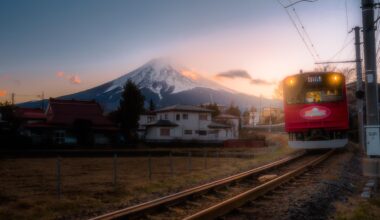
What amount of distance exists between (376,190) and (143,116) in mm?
80428

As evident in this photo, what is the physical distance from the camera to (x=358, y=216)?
8.03m

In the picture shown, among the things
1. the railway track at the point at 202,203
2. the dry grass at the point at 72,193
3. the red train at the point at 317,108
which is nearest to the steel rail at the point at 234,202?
the railway track at the point at 202,203

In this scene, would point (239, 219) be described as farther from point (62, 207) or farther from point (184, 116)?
point (184, 116)

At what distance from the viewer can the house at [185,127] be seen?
67125 mm

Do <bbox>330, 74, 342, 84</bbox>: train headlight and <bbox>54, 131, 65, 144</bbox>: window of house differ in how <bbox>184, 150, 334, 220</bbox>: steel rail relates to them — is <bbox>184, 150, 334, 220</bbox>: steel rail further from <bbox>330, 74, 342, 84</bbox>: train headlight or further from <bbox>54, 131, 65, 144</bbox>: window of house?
<bbox>54, 131, 65, 144</bbox>: window of house

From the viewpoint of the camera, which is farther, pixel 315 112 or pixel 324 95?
pixel 315 112

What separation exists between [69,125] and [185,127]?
61.4ft

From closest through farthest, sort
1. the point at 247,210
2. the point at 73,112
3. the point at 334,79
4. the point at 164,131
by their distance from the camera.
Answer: the point at 247,210
the point at 334,79
the point at 73,112
the point at 164,131

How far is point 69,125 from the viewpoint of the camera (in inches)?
2327

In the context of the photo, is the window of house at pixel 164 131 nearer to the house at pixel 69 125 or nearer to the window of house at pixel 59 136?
the house at pixel 69 125

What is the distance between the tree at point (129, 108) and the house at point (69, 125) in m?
2.21

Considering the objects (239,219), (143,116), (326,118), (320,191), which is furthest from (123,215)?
(143,116)

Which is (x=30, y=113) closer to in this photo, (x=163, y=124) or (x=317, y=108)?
(x=163, y=124)

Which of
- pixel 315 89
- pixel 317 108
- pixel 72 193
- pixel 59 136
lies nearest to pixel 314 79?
pixel 315 89
